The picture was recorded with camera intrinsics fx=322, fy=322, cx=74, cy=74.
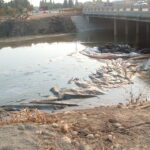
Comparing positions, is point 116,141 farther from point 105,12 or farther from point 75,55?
point 105,12

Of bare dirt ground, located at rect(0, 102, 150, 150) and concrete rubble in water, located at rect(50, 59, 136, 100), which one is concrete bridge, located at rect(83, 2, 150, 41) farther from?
bare dirt ground, located at rect(0, 102, 150, 150)

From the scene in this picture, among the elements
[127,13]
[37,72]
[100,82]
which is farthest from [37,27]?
[100,82]

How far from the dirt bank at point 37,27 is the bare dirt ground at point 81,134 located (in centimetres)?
4462

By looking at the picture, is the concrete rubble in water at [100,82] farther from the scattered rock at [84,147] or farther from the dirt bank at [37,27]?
the dirt bank at [37,27]

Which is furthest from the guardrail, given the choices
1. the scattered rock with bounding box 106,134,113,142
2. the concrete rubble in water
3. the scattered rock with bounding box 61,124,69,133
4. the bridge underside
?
the scattered rock with bounding box 106,134,113,142

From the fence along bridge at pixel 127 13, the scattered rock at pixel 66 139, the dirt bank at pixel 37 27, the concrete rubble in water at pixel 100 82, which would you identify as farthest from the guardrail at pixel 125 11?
the scattered rock at pixel 66 139

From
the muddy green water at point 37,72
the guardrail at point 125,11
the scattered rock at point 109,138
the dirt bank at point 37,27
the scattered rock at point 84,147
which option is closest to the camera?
the scattered rock at point 84,147

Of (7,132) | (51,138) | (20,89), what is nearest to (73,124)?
(51,138)

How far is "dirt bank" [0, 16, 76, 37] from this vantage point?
173 feet

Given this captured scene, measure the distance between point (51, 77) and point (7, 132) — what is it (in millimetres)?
12132

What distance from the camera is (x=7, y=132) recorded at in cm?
802

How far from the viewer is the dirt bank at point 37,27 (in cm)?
5266

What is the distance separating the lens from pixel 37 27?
53344mm

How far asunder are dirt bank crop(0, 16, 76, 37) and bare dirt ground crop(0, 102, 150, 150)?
146 ft
